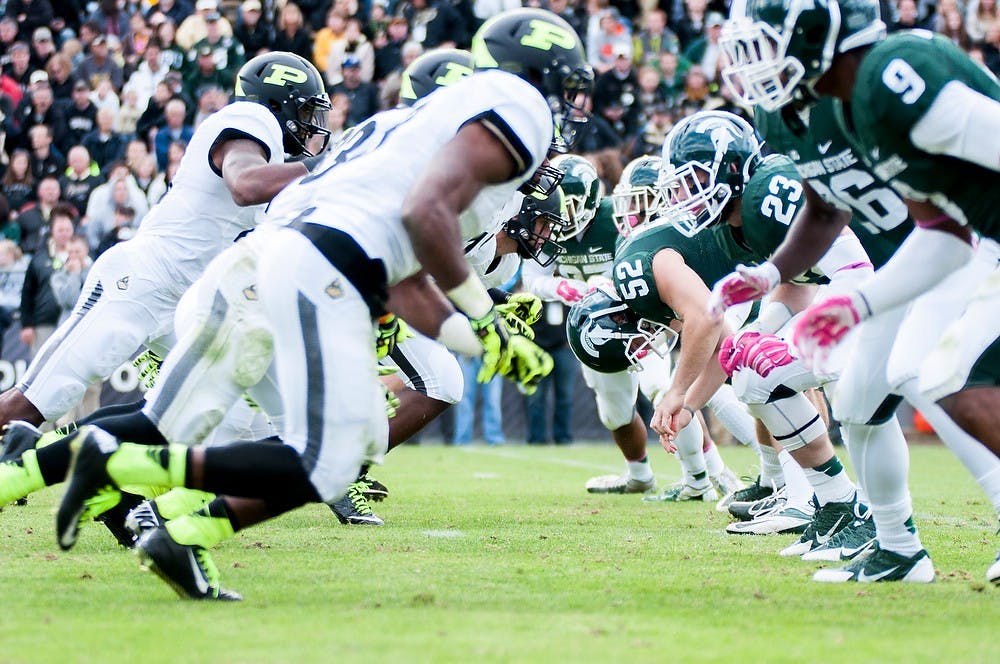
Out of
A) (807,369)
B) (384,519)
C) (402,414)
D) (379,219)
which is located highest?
(379,219)

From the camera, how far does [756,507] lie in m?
6.23

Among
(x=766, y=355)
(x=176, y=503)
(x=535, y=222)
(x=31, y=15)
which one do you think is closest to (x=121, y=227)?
(x=31, y=15)

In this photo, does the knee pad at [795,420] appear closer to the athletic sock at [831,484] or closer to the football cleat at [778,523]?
the athletic sock at [831,484]

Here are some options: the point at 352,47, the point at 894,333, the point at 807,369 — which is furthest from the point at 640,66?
the point at 894,333

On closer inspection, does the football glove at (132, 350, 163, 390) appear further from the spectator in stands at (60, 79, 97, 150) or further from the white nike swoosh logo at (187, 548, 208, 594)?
the spectator in stands at (60, 79, 97, 150)

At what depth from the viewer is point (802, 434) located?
5.36 metres

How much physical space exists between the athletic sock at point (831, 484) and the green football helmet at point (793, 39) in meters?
1.83

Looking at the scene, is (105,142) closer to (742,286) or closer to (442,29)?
(442,29)

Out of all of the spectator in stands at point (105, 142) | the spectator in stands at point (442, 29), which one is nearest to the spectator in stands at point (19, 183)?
the spectator in stands at point (105, 142)

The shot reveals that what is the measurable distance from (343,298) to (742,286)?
4.50 ft

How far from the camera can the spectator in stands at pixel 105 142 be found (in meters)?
14.1

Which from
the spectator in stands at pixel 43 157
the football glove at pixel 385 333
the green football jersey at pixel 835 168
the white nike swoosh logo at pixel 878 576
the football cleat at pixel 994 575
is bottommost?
the white nike swoosh logo at pixel 878 576

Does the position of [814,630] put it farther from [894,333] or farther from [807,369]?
[807,369]

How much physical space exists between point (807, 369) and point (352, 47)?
10549 mm
